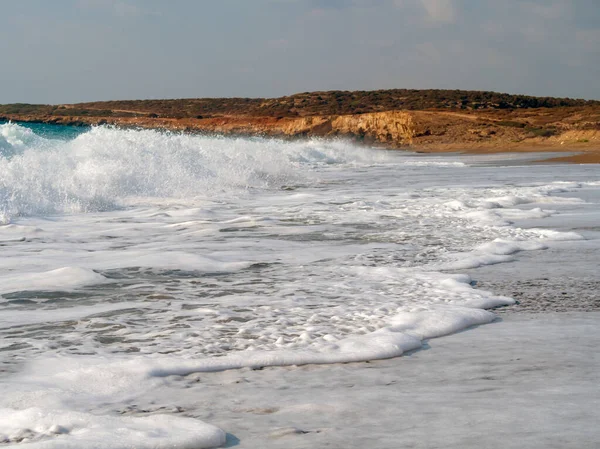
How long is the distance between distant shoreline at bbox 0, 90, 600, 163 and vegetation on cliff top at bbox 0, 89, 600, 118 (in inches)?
4.6

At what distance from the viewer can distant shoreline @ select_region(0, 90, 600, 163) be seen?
144 feet

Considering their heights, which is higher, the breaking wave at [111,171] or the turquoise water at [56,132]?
the turquoise water at [56,132]

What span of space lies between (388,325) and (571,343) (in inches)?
36.0

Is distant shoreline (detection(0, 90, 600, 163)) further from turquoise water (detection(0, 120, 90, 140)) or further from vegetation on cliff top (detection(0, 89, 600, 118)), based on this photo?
turquoise water (detection(0, 120, 90, 140))

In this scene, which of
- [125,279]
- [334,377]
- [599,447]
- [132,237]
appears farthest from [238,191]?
[599,447]

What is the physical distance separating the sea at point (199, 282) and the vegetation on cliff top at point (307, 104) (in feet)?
220

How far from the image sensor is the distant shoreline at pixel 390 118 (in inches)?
1727

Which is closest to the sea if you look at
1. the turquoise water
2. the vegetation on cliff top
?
the turquoise water

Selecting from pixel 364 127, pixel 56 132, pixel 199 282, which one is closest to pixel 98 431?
pixel 199 282

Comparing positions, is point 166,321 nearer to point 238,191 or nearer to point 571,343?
point 571,343

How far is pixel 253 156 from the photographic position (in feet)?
70.1

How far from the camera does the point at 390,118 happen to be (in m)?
58.2

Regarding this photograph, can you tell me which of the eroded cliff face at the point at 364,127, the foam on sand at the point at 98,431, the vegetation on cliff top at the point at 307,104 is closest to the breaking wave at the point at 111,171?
the foam on sand at the point at 98,431

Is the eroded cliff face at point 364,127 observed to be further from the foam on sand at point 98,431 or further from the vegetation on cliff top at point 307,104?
the foam on sand at point 98,431
